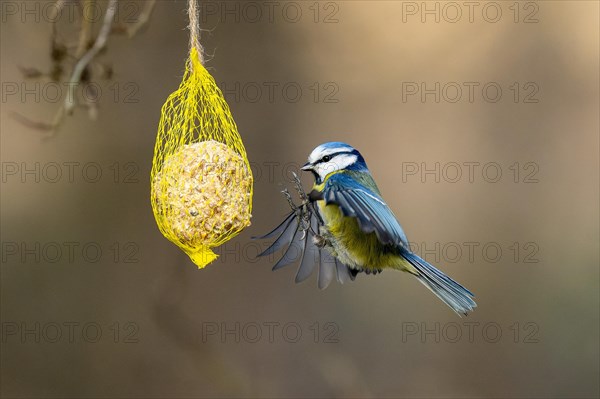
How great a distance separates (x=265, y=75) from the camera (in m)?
5.41

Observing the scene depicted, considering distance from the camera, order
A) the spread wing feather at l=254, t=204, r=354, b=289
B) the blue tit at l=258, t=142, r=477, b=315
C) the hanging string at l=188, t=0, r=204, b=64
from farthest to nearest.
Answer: the spread wing feather at l=254, t=204, r=354, b=289
the blue tit at l=258, t=142, r=477, b=315
the hanging string at l=188, t=0, r=204, b=64

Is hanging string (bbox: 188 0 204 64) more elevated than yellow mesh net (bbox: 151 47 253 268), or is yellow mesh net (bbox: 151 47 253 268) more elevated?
hanging string (bbox: 188 0 204 64)

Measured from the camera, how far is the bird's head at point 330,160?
2.93 metres

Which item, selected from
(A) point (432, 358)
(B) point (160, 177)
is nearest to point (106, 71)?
(B) point (160, 177)

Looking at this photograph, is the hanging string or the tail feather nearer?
the hanging string

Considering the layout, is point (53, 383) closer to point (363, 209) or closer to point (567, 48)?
point (363, 209)

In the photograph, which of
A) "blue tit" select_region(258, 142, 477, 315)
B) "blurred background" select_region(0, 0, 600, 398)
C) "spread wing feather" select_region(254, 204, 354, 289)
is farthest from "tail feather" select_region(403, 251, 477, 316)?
"blurred background" select_region(0, 0, 600, 398)

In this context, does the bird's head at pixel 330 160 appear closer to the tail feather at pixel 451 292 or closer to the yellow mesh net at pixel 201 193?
the yellow mesh net at pixel 201 193

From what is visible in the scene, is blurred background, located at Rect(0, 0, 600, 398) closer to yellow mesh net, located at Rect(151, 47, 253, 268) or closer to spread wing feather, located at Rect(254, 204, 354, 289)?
spread wing feather, located at Rect(254, 204, 354, 289)

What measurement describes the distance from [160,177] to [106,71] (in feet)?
1.56

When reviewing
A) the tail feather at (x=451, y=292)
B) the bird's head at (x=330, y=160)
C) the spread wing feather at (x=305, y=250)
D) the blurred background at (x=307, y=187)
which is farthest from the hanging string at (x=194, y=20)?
the blurred background at (x=307, y=187)

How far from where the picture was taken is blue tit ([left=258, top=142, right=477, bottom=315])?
2.78 meters

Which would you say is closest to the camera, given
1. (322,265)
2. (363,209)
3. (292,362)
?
(363,209)

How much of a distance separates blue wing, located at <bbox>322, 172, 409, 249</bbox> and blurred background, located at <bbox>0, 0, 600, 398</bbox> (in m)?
2.32
